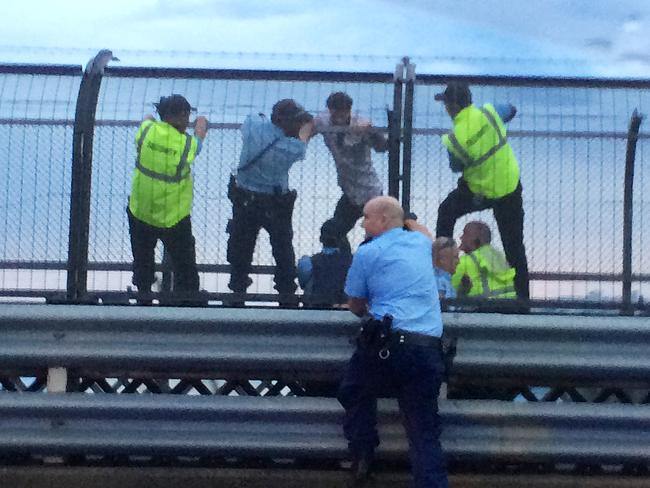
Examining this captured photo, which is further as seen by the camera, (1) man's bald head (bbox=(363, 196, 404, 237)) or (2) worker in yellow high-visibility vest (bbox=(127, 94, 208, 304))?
(2) worker in yellow high-visibility vest (bbox=(127, 94, 208, 304))

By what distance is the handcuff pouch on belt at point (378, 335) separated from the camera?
502 cm

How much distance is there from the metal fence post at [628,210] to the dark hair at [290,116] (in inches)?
71.3

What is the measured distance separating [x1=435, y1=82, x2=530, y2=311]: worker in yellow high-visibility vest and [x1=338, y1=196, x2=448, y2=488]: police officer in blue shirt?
0.53 meters

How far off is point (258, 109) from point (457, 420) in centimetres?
203

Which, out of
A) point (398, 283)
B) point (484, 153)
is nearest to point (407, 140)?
point (484, 153)

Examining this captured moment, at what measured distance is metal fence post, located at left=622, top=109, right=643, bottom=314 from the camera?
5672mm

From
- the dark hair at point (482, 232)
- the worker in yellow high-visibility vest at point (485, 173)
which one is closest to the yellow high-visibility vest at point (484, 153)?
the worker in yellow high-visibility vest at point (485, 173)

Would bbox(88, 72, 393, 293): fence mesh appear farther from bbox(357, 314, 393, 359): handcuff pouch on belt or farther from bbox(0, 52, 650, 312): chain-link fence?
bbox(357, 314, 393, 359): handcuff pouch on belt

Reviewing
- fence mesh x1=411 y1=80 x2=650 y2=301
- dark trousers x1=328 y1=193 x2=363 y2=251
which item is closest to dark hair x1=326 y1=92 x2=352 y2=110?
fence mesh x1=411 y1=80 x2=650 y2=301

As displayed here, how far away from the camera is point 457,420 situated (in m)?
5.25

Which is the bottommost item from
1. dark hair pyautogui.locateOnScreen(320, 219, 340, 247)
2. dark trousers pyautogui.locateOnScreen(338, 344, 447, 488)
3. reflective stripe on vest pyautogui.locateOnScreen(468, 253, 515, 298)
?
dark trousers pyautogui.locateOnScreen(338, 344, 447, 488)

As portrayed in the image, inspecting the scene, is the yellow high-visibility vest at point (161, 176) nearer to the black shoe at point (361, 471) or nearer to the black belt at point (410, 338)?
the black belt at point (410, 338)

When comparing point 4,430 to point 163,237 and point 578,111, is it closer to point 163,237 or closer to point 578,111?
point 163,237

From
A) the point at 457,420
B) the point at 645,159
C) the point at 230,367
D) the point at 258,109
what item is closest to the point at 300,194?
the point at 258,109
